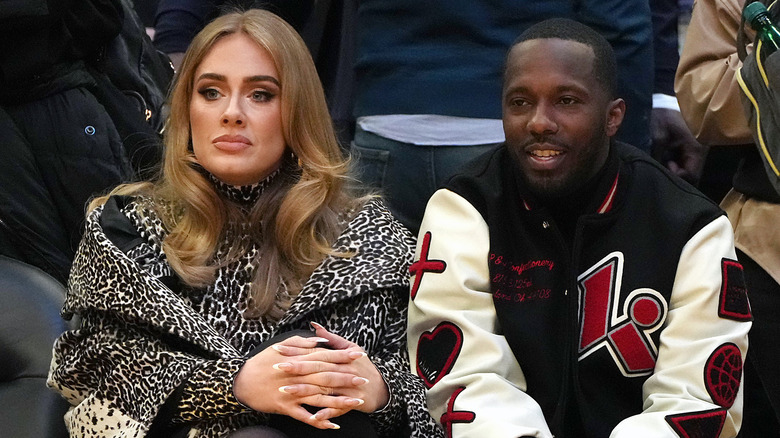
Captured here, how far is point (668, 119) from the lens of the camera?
3957 mm

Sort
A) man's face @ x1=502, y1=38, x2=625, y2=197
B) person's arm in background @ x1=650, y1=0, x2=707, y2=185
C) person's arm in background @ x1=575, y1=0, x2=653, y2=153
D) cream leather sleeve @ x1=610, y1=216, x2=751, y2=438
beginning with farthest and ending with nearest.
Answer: person's arm in background @ x1=650, y1=0, x2=707, y2=185, person's arm in background @ x1=575, y1=0, x2=653, y2=153, man's face @ x1=502, y1=38, x2=625, y2=197, cream leather sleeve @ x1=610, y1=216, x2=751, y2=438

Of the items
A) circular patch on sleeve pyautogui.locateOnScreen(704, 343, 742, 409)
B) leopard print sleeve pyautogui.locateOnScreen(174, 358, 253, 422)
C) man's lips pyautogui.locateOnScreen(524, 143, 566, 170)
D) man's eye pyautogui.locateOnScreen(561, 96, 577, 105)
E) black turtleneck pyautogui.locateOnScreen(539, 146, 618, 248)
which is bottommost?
leopard print sleeve pyautogui.locateOnScreen(174, 358, 253, 422)

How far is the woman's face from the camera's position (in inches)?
118

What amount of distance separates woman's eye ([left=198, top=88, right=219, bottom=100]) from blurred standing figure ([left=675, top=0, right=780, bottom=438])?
1307mm

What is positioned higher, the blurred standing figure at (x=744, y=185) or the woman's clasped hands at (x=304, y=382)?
the blurred standing figure at (x=744, y=185)

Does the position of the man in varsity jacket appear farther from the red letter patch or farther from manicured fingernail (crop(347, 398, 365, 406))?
manicured fingernail (crop(347, 398, 365, 406))

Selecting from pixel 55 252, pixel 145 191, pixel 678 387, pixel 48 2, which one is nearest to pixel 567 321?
pixel 678 387

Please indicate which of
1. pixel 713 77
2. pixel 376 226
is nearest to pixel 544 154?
pixel 376 226

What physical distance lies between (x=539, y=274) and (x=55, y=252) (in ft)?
4.86

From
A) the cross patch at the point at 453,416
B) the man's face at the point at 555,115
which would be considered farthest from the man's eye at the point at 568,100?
the cross patch at the point at 453,416

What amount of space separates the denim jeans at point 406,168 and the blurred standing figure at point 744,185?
0.61 metres

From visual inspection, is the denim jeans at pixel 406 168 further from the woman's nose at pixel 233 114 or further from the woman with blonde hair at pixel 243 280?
the woman's nose at pixel 233 114

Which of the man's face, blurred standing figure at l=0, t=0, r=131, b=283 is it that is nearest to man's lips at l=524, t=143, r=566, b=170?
the man's face

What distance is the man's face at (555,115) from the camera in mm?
2795
